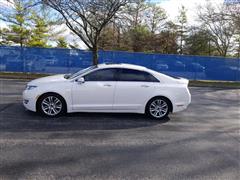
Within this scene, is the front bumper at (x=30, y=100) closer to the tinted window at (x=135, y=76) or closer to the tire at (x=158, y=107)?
the tinted window at (x=135, y=76)

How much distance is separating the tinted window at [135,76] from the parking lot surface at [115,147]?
3.63ft

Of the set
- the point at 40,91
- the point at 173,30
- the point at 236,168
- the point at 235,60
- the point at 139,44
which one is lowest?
the point at 236,168

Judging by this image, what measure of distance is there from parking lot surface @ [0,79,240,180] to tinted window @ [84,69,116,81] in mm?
1068

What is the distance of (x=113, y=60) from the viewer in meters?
22.5

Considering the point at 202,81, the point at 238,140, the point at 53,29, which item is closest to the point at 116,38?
the point at 53,29

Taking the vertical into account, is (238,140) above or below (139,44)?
below

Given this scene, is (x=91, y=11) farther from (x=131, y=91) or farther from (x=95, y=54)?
(x=131, y=91)

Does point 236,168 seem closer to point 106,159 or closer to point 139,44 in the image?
point 106,159

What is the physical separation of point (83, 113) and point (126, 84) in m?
1.53

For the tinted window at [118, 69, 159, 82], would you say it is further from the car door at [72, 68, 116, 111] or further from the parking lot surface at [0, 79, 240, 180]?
the parking lot surface at [0, 79, 240, 180]

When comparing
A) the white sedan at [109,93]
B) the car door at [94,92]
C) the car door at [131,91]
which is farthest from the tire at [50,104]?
the car door at [131,91]

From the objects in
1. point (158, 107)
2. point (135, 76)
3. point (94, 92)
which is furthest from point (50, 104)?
point (158, 107)

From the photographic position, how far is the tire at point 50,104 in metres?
7.66

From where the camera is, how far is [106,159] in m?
4.88
